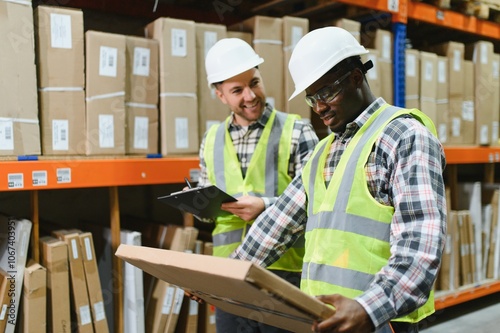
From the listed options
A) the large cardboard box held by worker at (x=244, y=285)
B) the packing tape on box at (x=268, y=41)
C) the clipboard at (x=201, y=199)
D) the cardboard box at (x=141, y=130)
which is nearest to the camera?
the large cardboard box held by worker at (x=244, y=285)

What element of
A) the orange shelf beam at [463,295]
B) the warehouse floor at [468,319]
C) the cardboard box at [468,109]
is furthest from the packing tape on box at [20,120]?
the cardboard box at [468,109]

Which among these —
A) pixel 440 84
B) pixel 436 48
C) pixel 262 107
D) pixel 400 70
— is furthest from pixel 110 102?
pixel 436 48

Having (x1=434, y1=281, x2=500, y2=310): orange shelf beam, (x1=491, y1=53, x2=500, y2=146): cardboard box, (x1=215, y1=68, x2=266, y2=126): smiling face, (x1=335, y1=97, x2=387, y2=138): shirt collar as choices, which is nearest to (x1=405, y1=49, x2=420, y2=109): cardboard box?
(x1=491, y1=53, x2=500, y2=146): cardboard box

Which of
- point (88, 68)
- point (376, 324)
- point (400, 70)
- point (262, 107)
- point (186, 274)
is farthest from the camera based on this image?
point (400, 70)

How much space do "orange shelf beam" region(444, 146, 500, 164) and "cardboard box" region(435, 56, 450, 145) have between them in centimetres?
14

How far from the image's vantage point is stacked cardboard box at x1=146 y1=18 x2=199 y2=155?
8.63 feet

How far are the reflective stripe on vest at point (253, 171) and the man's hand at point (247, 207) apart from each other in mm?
96

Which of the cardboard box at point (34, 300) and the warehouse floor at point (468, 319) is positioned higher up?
the cardboard box at point (34, 300)

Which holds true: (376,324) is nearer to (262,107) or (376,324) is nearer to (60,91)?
(262,107)

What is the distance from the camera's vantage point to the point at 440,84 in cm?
384

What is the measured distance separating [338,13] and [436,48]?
0.92 meters

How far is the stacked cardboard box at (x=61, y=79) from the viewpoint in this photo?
91.0 inches

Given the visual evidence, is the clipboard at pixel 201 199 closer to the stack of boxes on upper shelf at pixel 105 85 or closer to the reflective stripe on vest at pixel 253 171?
the reflective stripe on vest at pixel 253 171

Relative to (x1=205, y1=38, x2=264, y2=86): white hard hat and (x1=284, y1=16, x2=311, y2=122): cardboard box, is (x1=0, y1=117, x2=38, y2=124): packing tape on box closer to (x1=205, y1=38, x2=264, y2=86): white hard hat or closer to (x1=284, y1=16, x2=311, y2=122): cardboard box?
(x1=205, y1=38, x2=264, y2=86): white hard hat
